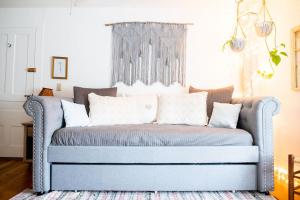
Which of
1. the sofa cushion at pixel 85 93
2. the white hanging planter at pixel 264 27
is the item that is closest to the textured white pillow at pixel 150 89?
the sofa cushion at pixel 85 93

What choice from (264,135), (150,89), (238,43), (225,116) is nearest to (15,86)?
(150,89)

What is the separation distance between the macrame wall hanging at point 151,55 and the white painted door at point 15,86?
4.32ft

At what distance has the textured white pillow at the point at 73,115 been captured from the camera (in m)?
2.32

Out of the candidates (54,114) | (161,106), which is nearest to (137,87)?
(161,106)

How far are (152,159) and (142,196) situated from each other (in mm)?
329

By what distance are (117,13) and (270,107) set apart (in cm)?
243

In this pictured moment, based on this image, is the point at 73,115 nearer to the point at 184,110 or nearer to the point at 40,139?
the point at 40,139

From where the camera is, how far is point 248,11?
3.25m

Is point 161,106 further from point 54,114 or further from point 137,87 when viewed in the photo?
point 54,114

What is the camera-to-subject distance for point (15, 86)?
3359mm

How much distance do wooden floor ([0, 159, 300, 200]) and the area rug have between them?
0.13m

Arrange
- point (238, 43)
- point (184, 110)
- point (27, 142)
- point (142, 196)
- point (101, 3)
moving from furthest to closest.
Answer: point (101, 3)
point (27, 142)
point (238, 43)
point (184, 110)
point (142, 196)

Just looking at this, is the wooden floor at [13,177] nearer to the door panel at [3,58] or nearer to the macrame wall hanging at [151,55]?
the door panel at [3,58]

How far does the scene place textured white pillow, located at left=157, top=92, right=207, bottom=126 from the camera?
2587 millimetres
